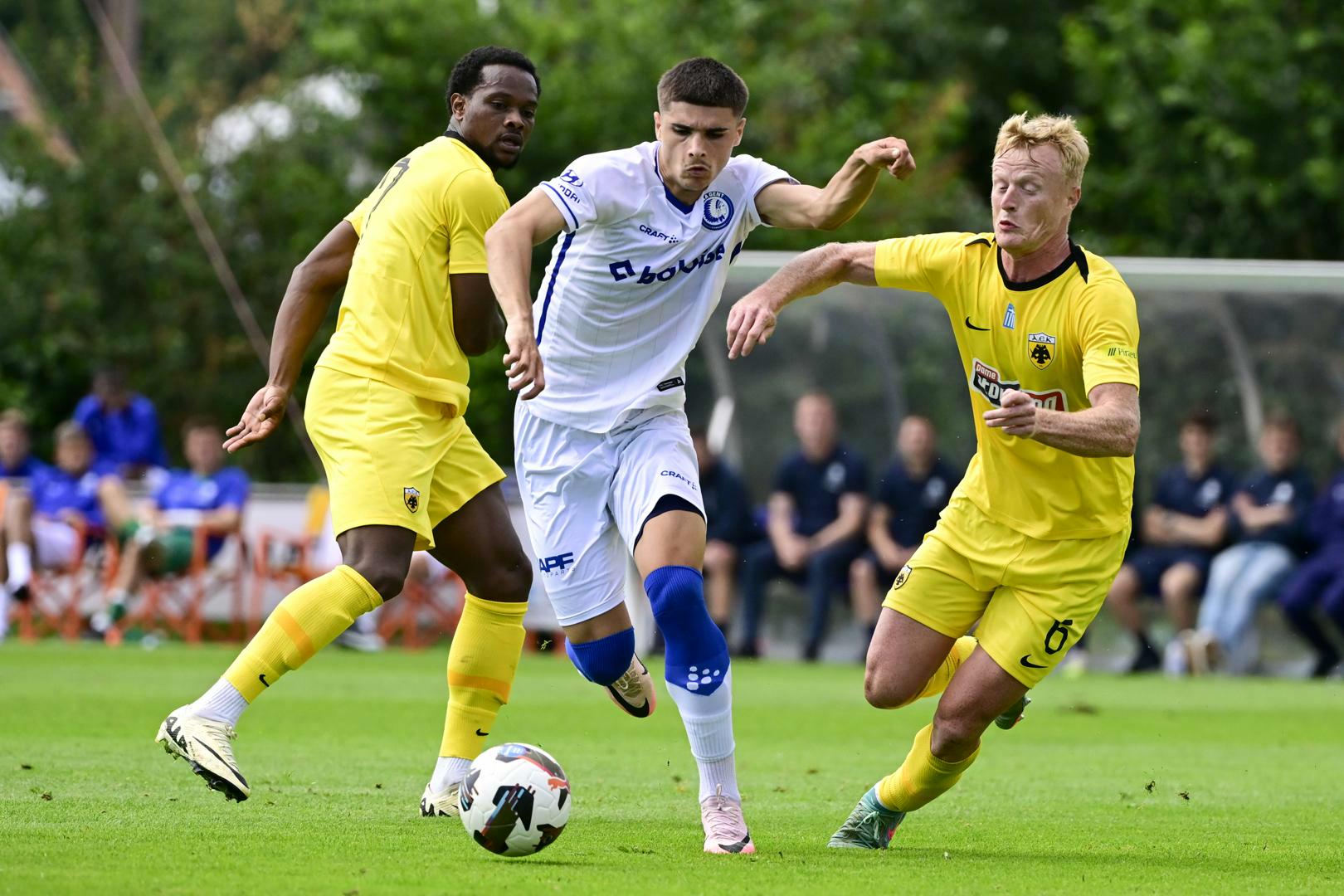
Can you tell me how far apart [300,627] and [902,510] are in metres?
10.2

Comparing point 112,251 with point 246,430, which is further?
point 112,251

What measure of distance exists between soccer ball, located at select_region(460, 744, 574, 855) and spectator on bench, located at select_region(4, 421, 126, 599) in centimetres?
1184

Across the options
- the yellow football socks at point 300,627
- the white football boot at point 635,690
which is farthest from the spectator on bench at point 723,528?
the yellow football socks at point 300,627

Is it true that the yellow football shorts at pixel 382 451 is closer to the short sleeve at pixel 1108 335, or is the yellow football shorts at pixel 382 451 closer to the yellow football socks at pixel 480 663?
the yellow football socks at pixel 480 663

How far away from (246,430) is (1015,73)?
925 inches

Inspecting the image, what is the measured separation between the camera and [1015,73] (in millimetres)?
28500

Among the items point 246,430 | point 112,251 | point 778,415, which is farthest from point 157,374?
point 246,430

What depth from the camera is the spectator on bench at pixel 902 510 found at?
1573cm

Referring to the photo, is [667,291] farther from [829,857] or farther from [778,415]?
[778,415]

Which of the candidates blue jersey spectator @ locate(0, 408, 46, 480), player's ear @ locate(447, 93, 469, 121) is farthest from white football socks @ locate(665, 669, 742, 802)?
blue jersey spectator @ locate(0, 408, 46, 480)

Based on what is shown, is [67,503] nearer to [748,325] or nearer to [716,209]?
[716,209]

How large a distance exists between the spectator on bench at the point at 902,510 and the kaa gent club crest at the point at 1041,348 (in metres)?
9.59

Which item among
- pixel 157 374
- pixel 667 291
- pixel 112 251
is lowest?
pixel 157 374

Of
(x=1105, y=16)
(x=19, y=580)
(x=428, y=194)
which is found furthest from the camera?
(x=1105, y=16)
